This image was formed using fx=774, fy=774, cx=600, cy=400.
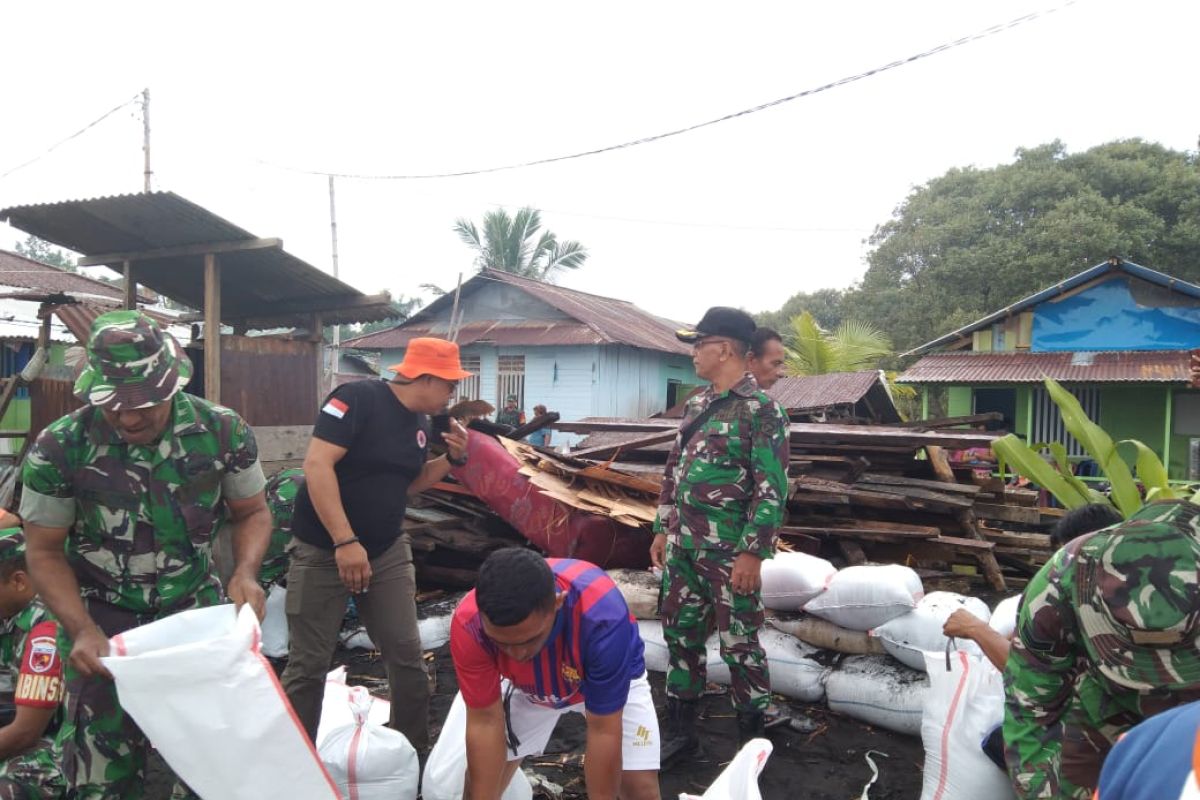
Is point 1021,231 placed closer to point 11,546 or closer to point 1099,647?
point 1099,647

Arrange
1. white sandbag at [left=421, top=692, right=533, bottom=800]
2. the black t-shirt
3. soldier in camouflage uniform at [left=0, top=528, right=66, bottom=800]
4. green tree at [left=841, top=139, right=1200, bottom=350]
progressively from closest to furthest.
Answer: soldier in camouflage uniform at [left=0, top=528, right=66, bottom=800] < white sandbag at [left=421, top=692, right=533, bottom=800] < the black t-shirt < green tree at [left=841, top=139, right=1200, bottom=350]

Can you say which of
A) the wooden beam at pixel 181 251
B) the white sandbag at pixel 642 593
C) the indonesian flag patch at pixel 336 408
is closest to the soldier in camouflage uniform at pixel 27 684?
the indonesian flag patch at pixel 336 408

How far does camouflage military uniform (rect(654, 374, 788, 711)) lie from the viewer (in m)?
3.23

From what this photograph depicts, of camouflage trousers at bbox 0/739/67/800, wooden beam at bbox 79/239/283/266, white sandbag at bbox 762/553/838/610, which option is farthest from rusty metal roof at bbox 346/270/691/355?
camouflage trousers at bbox 0/739/67/800

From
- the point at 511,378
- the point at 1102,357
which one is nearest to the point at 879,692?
the point at 1102,357

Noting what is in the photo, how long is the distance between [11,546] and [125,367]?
2.68 feet

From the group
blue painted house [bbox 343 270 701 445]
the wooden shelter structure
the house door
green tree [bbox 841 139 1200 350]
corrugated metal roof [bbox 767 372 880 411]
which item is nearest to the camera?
the wooden shelter structure

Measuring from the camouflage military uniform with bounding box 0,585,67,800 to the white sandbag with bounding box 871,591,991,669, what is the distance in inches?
125

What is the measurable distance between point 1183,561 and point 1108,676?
32cm

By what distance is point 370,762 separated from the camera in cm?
264

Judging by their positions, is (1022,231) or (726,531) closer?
(726,531)

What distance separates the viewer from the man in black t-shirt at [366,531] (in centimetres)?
284

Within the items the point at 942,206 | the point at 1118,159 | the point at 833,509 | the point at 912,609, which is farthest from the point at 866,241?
the point at 912,609

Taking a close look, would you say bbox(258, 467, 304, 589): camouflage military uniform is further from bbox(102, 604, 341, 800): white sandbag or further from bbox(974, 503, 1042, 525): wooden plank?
bbox(974, 503, 1042, 525): wooden plank
